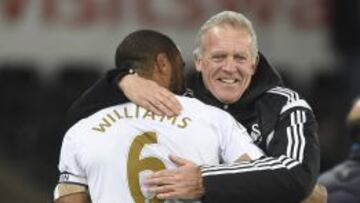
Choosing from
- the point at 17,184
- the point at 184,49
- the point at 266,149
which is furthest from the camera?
the point at 17,184

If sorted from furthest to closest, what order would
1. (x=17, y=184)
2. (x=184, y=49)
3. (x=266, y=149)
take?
1. (x=17, y=184)
2. (x=184, y=49)
3. (x=266, y=149)

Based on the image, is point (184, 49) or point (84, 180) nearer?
point (84, 180)

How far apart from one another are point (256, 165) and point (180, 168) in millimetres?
199

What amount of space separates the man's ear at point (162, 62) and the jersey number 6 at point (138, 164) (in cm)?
21

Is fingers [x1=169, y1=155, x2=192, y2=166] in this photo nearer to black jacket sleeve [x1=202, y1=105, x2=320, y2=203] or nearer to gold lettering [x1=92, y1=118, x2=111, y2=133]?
black jacket sleeve [x1=202, y1=105, x2=320, y2=203]

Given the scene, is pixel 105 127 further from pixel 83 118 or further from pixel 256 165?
pixel 256 165

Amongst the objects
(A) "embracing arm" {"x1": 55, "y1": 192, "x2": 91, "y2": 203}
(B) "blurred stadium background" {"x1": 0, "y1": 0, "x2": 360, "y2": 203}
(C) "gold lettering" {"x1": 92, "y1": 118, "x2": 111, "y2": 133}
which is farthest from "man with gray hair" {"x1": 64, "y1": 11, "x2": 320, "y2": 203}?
(B) "blurred stadium background" {"x1": 0, "y1": 0, "x2": 360, "y2": 203}

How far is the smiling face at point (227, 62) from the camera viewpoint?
3.07m

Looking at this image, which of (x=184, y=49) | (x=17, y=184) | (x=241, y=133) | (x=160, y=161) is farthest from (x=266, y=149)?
(x=17, y=184)

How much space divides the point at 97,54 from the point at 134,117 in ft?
16.9

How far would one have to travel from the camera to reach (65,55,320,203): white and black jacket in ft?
9.29

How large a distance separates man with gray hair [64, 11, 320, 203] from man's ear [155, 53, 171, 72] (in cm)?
5

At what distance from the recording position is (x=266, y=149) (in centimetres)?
305

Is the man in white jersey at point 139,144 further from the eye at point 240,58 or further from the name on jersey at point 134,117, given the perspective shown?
the eye at point 240,58
